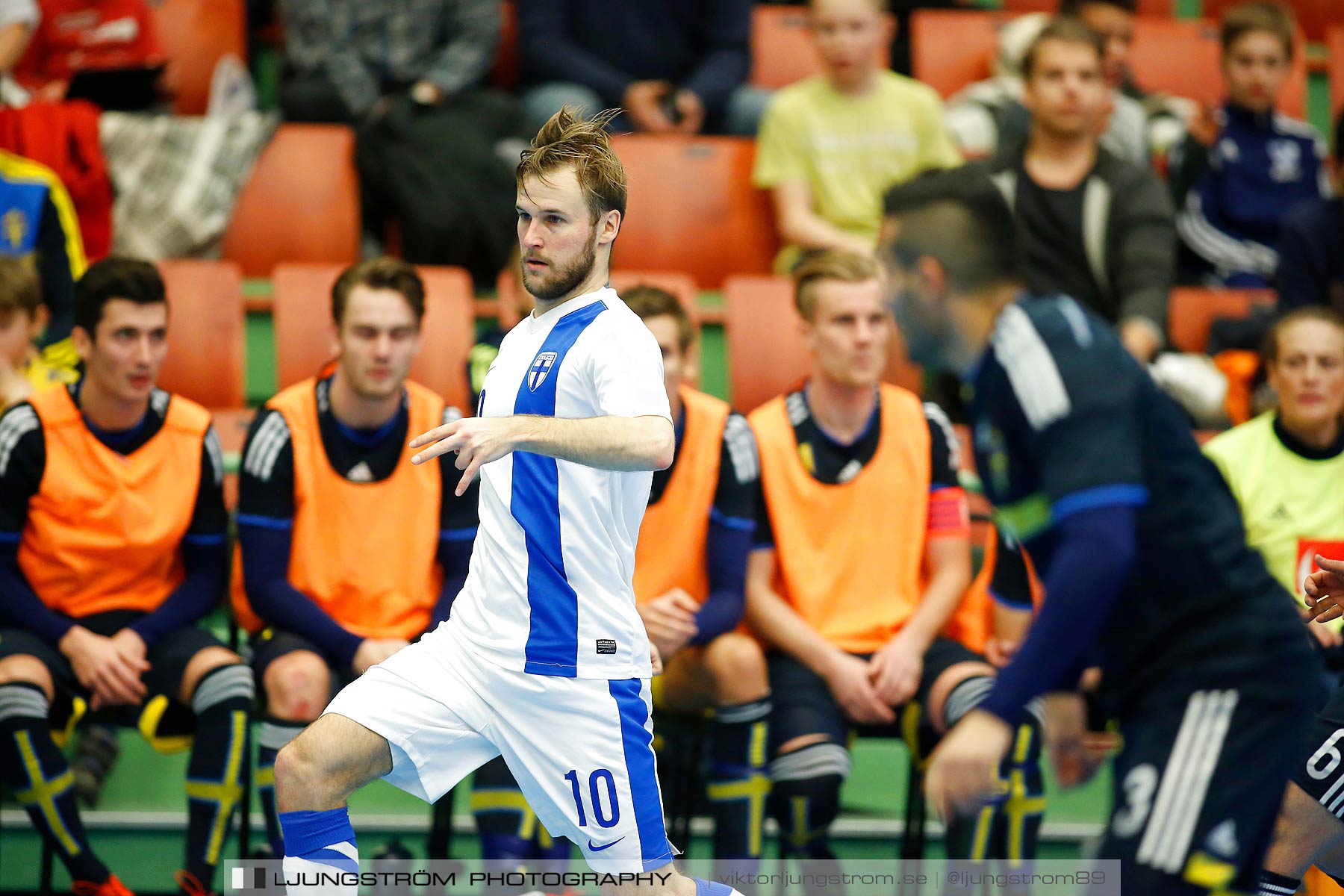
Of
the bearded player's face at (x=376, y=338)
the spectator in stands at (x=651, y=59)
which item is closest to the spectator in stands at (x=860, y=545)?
the bearded player's face at (x=376, y=338)

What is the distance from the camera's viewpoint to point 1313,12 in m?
8.62

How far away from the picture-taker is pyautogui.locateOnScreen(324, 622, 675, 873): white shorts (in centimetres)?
326

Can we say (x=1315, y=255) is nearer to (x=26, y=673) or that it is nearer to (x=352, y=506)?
(x=352, y=506)

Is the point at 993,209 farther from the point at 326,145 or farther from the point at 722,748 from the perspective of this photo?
the point at 326,145

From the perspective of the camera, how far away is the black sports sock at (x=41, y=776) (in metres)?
4.24

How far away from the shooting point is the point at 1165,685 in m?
2.85

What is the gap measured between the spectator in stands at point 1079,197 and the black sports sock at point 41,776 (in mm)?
3810

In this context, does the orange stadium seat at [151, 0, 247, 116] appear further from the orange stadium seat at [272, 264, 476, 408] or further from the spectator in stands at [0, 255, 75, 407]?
the spectator in stands at [0, 255, 75, 407]

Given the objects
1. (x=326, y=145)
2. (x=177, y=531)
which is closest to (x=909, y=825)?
(x=177, y=531)

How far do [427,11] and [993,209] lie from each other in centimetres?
441

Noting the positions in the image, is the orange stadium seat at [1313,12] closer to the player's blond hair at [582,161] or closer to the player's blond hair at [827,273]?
the player's blond hair at [827,273]

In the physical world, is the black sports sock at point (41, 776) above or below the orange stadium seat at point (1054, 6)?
below

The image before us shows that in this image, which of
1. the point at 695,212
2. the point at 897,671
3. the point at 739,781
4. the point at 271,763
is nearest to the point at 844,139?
the point at 695,212

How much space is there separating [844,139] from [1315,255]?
1.91 m
